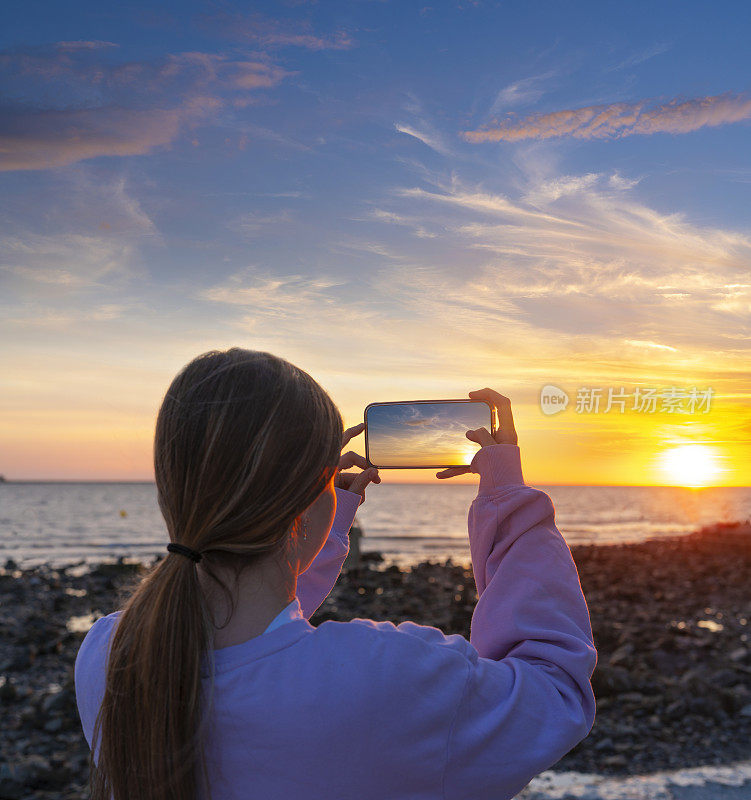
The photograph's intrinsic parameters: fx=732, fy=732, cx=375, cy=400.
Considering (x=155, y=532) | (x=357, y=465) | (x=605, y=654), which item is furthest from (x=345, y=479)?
(x=155, y=532)

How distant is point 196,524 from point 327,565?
0.67 m

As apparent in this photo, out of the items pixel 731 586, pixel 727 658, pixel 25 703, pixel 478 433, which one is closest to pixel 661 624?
pixel 727 658

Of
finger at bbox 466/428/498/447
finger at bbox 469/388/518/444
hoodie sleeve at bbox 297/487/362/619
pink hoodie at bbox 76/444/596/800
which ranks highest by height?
finger at bbox 469/388/518/444

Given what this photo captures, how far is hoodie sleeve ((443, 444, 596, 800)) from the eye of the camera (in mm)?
1319

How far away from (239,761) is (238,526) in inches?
16.3

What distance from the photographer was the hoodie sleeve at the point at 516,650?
51.9 inches

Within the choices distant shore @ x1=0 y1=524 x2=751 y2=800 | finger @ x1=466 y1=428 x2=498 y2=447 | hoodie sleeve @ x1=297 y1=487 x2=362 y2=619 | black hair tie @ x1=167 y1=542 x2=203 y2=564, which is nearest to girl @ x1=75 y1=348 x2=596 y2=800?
black hair tie @ x1=167 y1=542 x2=203 y2=564

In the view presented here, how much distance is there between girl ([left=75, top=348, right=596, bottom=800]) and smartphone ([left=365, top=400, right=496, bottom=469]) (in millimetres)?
467

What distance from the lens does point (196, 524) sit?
138cm

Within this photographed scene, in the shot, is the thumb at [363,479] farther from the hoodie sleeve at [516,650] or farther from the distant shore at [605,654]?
the distant shore at [605,654]

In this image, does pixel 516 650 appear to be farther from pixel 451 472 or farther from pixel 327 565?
pixel 327 565

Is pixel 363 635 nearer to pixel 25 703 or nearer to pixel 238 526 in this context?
pixel 238 526

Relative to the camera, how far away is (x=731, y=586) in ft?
50.0

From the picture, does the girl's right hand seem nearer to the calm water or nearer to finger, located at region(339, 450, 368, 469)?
finger, located at region(339, 450, 368, 469)
